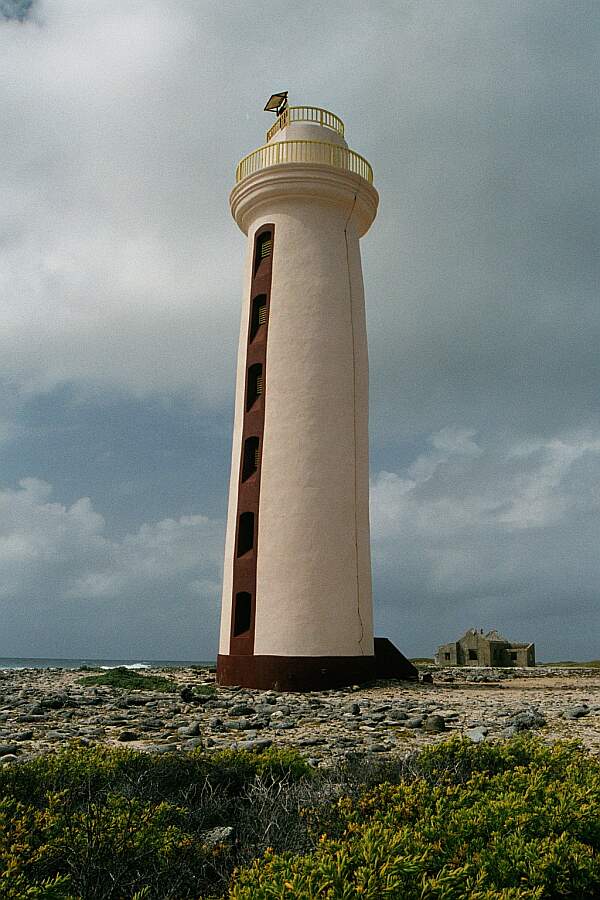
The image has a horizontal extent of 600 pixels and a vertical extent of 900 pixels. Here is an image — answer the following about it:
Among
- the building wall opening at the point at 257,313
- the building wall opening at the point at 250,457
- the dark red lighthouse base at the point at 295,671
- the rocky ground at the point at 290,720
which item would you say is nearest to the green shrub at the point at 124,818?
the rocky ground at the point at 290,720

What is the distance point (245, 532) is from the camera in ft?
67.9

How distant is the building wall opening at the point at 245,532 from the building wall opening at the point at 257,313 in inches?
198

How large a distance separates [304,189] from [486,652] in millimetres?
Answer: 27942

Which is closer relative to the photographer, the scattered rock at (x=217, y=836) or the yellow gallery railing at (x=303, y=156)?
the scattered rock at (x=217, y=836)

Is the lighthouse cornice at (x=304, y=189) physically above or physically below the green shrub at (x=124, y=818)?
above

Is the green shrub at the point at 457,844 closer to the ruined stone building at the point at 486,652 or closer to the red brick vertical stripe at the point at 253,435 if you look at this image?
the red brick vertical stripe at the point at 253,435

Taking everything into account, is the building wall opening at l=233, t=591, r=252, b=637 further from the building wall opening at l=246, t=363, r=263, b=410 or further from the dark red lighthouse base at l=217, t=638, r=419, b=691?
the building wall opening at l=246, t=363, r=263, b=410

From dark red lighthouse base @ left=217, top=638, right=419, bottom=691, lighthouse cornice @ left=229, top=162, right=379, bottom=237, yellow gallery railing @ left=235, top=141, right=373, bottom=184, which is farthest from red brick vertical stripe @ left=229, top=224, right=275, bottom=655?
yellow gallery railing @ left=235, top=141, right=373, bottom=184

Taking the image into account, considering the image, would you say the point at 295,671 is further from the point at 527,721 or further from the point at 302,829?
the point at 302,829

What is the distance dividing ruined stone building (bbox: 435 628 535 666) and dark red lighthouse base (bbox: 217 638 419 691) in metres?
22.4

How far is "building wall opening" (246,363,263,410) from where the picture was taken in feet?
70.2

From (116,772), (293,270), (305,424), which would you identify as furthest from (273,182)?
(116,772)

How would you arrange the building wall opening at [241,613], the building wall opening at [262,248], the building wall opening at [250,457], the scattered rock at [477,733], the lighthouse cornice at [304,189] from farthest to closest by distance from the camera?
the building wall opening at [262,248], the lighthouse cornice at [304,189], the building wall opening at [250,457], the building wall opening at [241,613], the scattered rock at [477,733]

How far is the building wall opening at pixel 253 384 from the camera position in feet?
70.2
